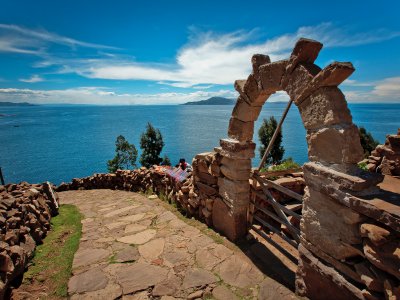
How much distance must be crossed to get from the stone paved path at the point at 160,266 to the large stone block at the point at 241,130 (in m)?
2.19

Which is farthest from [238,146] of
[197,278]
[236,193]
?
[197,278]

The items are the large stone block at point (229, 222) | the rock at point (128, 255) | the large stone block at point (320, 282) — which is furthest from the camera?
the large stone block at point (229, 222)

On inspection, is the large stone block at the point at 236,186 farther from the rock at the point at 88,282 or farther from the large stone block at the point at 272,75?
the rock at the point at 88,282

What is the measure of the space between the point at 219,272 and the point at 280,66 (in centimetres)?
342

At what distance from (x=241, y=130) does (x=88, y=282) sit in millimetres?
3696

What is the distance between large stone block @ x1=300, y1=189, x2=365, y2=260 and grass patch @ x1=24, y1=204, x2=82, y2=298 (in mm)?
3664

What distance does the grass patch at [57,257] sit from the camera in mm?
3836

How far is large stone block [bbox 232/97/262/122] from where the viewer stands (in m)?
4.63

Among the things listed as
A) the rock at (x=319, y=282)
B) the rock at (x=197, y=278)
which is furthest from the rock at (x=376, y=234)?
the rock at (x=197, y=278)

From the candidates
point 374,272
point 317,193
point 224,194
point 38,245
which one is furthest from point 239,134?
point 38,245

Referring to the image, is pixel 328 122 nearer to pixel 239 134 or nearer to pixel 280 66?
pixel 280 66

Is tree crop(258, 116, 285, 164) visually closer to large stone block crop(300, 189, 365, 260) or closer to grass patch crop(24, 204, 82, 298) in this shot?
grass patch crop(24, 204, 82, 298)

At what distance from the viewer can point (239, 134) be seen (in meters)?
4.86

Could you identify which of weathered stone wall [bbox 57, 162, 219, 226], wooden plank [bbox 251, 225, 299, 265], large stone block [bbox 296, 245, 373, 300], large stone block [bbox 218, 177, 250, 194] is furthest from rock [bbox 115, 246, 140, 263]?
large stone block [bbox 296, 245, 373, 300]
